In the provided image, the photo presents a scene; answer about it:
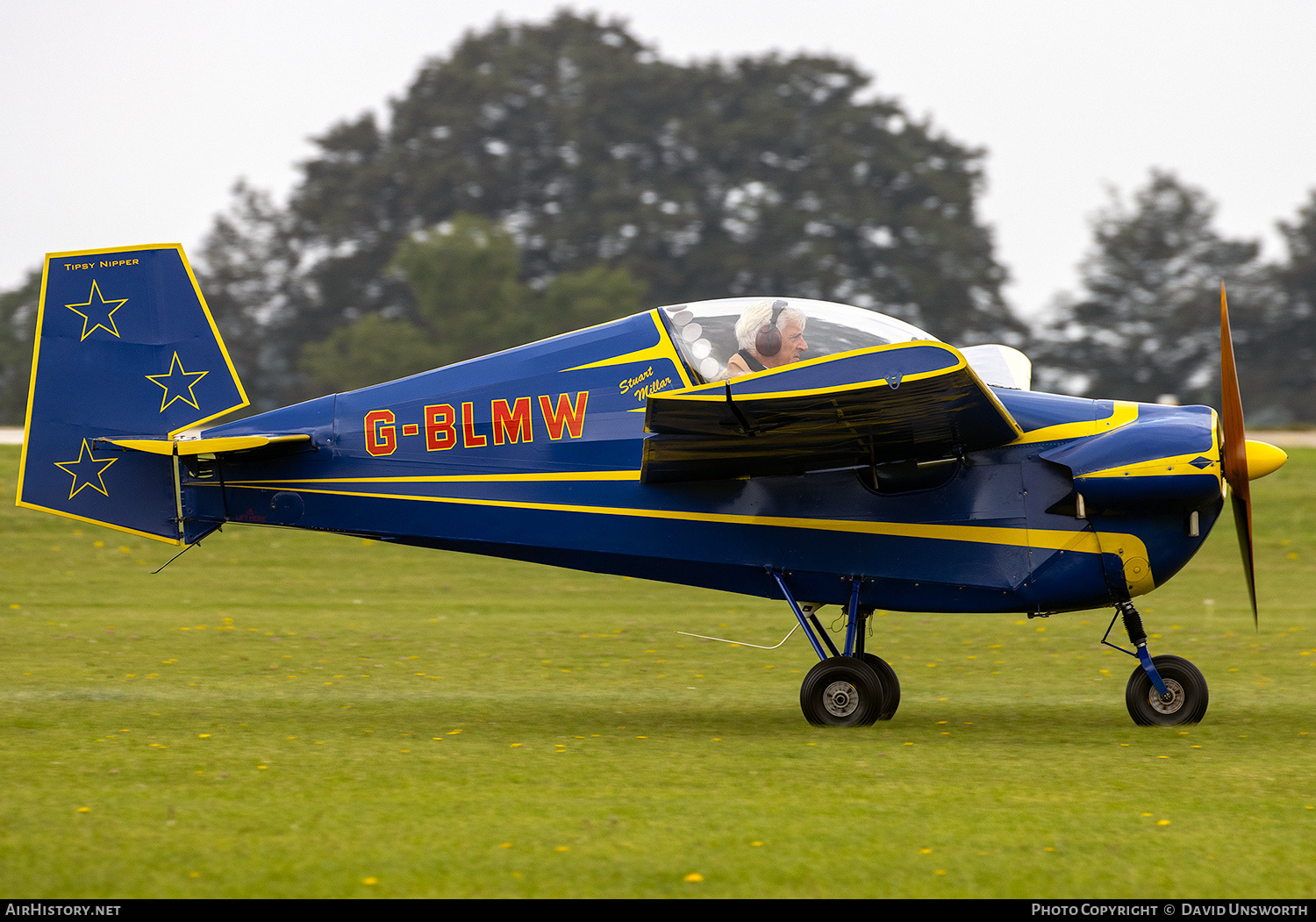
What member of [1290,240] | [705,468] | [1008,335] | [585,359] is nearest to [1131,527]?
[705,468]

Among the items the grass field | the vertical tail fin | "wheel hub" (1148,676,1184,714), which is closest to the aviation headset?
the grass field

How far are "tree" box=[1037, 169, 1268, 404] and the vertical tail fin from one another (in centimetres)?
4421

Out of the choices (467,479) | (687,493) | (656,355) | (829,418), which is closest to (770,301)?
(656,355)

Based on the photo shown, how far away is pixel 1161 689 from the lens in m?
9.04

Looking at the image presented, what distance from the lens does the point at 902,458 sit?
8984mm

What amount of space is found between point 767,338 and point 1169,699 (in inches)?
149

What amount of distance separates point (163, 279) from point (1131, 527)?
24.0ft

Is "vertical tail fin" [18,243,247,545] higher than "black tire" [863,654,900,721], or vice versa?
"vertical tail fin" [18,243,247,545]

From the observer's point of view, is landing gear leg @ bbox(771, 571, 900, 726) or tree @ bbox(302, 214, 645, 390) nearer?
landing gear leg @ bbox(771, 571, 900, 726)

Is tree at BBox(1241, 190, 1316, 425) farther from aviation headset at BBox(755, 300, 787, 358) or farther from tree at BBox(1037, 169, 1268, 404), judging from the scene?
aviation headset at BBox(755, 300, 787, 358)

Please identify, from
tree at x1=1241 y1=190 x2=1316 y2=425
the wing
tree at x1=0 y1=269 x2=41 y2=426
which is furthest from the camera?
tree at x1=0 y1=269 x2=41 y2=426

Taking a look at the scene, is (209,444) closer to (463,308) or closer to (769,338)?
(769,338)

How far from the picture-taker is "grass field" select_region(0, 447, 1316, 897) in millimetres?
5621

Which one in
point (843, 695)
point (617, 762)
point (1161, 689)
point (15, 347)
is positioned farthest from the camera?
point (15, 347)
